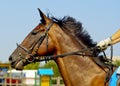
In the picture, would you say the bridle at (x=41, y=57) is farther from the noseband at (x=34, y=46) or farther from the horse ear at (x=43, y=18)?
the horse ear at (x=43, y=18)

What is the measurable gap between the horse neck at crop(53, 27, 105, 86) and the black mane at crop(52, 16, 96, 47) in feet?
0.59

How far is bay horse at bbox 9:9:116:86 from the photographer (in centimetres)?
855

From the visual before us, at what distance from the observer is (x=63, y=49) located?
879 centimetres

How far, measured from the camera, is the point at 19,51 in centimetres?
891

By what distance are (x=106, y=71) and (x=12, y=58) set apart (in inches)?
82.8

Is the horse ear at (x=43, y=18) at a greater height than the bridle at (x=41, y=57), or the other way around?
the horse ear at (x=43, y=18)

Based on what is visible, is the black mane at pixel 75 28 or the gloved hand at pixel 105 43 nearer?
the gloved hand at pixel 105 43

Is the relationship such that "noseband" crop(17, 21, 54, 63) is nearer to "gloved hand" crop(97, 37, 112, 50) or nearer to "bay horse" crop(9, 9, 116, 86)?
"bay horse" crop(9, 9, 116, 86)

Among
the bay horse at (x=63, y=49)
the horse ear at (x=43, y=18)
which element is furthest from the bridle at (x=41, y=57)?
the horse ear at (x=43, y=18)

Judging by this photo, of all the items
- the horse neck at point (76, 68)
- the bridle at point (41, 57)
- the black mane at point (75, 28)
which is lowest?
the horse neck at point (76, 68)

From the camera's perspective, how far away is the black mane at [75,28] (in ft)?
29.1

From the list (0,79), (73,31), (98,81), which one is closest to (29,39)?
(73,31)

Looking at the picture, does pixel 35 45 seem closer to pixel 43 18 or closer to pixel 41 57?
pixel 41 57

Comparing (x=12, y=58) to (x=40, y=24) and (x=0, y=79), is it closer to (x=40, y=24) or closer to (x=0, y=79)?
(x=40, y=24)
